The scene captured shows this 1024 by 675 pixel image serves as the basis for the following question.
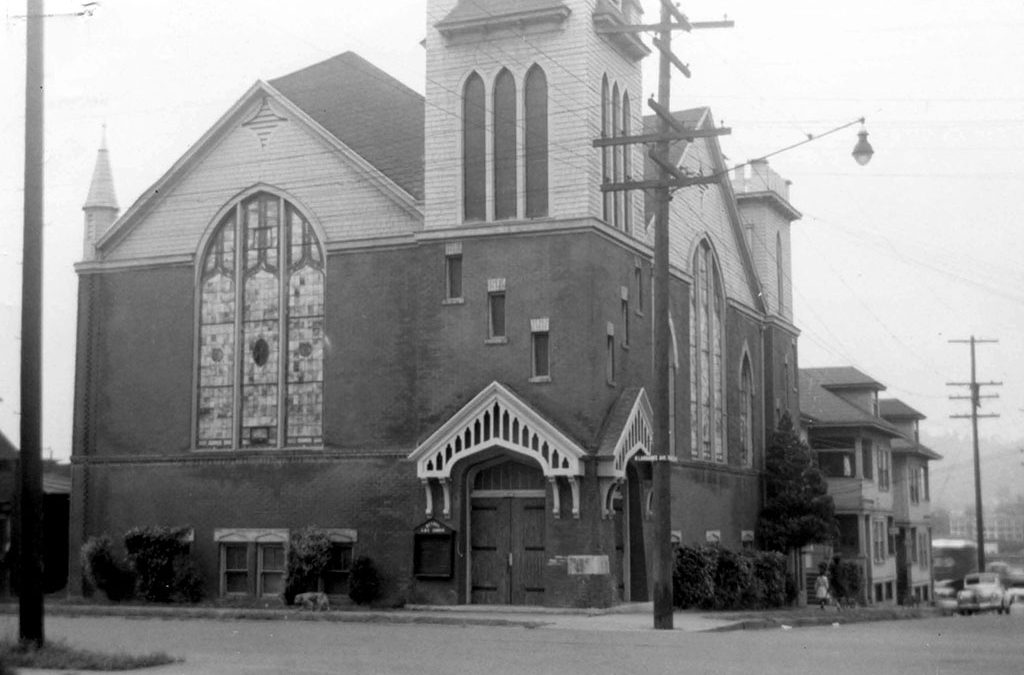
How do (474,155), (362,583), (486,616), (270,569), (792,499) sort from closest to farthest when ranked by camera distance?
1. (486,616)
2. (474,155)
3. (362,583)
4. (270,569)
5. (792,499)

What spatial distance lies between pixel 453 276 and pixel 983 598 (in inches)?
1203

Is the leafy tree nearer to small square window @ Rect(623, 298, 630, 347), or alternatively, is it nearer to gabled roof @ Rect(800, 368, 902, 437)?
gabled roof @ Rect(800, 368, 902, 437)

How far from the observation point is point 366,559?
36844 millimetres

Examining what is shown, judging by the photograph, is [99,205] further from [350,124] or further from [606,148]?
[606,148]

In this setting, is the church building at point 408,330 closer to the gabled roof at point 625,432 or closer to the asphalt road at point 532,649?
the gabled roof at point 625,432

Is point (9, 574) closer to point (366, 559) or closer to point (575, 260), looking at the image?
point (366, 559)

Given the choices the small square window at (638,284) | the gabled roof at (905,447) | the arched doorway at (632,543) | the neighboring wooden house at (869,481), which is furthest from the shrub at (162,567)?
the gabled roof at (905,447)

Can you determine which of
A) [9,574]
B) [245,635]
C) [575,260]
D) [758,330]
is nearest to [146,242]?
[9,574]

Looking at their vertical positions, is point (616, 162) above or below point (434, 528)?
above

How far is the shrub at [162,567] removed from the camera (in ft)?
125

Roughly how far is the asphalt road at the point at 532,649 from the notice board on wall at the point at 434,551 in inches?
215

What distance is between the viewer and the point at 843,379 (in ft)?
223

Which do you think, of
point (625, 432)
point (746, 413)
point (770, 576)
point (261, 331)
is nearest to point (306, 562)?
point (261, 331)

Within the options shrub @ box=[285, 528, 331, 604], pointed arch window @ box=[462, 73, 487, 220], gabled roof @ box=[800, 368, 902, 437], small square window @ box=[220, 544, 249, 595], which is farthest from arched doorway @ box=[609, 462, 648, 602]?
gabled roof @ box=[800, 368, 902, 437]
